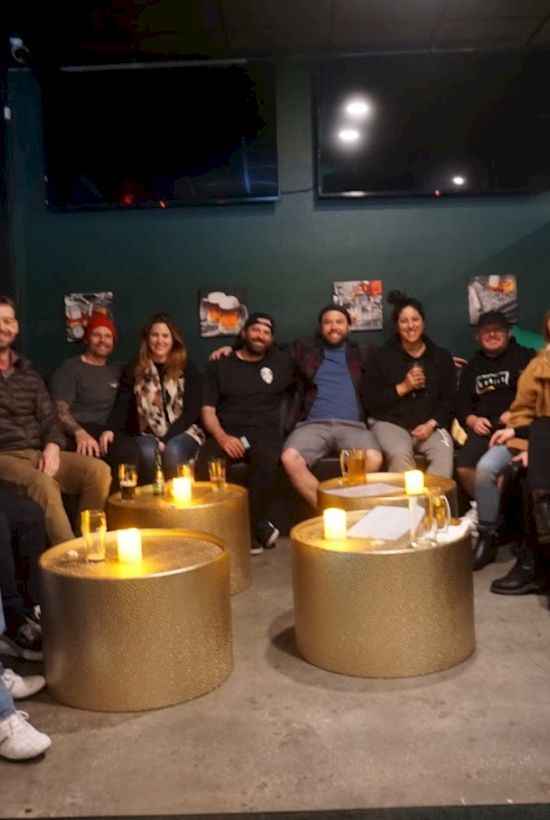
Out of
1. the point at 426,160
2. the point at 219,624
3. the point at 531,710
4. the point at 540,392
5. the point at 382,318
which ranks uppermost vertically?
the point at 426,160

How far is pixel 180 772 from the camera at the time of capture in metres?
1.79

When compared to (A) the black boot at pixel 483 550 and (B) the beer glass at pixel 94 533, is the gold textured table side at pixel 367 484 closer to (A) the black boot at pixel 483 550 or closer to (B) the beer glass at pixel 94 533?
(A) the black boot at pixel 483 550

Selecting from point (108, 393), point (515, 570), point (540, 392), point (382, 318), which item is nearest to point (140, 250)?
point (108, 393)

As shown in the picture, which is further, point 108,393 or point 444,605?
point 108,393

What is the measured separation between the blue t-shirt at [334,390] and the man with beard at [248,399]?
199 mm

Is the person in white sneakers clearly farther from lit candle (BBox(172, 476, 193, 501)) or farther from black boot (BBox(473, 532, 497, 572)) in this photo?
black boot (BBox(473, 532, 497, 572))

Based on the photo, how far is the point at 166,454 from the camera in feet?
13.6

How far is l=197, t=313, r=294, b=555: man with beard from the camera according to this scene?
4.12 metres

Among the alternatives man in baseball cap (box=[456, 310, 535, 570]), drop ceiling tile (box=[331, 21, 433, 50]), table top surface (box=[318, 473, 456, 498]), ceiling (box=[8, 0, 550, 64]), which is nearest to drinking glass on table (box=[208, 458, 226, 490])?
table top surface (box=[318, 473, 456, 498])

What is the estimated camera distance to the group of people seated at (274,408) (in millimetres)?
3543

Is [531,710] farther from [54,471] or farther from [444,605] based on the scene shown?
[54,471]

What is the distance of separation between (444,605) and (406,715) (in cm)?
37

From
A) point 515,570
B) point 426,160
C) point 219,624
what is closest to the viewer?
point 219,624

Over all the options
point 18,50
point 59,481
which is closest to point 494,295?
point 59,481
